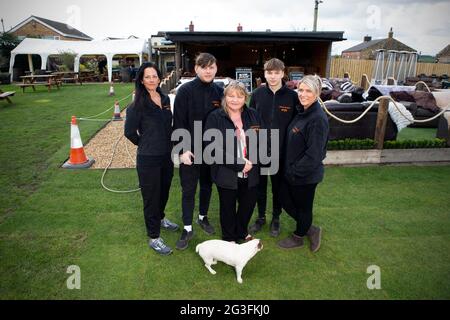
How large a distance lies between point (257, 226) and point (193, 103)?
173 cm

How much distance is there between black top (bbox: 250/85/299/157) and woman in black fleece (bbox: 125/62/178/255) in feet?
3.49

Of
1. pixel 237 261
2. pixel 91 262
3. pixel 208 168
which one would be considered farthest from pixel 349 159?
pixel 91 262

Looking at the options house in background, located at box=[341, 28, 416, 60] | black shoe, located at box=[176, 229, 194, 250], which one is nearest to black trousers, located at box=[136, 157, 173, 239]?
black shoe, located at box=[176, 229, 194, 250]

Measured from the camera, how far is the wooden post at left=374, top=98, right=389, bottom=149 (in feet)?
18.7

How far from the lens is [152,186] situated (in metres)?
3.12

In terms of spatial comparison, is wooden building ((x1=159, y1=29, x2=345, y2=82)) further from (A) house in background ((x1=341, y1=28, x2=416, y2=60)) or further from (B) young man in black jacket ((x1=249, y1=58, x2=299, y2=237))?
(A) house in background ((x1=341, y1=28, x2=416, y2=60))

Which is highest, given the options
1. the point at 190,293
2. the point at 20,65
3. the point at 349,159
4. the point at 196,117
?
the point at 20,65

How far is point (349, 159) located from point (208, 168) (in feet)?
11.4

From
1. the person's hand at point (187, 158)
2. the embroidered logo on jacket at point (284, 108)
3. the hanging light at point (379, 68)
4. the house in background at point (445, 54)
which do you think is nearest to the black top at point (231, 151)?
the person's hand at point (187, 158)

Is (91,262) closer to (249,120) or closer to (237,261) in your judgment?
(237,261)

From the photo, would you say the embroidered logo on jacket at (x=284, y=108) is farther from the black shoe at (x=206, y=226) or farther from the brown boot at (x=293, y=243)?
the black shoe at (x=206, y=226)

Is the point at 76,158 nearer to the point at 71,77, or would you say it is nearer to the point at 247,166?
the point at 247,166

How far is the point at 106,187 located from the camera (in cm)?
477

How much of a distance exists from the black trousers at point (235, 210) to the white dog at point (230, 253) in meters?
0.32
